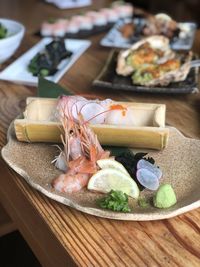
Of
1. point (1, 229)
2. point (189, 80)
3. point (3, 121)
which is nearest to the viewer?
point (3, 121)

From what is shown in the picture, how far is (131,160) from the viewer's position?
0.93 metres

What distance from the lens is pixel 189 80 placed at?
4.70ft

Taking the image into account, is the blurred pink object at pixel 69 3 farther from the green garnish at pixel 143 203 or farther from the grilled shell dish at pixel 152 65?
the green garnish at pixel 143 203

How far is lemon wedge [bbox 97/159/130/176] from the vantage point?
90 cm

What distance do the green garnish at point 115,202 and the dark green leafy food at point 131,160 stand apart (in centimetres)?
7

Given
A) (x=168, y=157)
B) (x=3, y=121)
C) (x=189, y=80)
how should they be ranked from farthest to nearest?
(x=189, y=80), (x=3, y=121), (x=168, y=157)

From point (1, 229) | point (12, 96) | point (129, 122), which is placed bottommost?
point (1, 229)

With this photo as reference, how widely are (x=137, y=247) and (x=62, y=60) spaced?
1.06 m

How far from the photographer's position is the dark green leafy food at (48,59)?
1563 millimetres

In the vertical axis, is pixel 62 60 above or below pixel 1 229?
above

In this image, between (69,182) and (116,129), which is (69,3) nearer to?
(116,129)

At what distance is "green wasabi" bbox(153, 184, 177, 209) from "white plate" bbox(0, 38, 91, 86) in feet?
2.56

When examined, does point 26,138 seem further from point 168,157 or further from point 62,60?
point 62,60

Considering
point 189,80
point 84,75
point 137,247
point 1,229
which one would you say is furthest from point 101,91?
point 137,247
